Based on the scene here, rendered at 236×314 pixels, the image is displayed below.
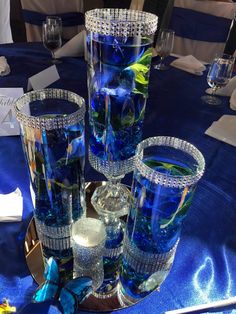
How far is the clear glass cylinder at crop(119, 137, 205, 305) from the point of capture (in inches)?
14.5

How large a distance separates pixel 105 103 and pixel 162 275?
272mm

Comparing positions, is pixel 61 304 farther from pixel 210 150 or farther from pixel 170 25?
pixel 170 25


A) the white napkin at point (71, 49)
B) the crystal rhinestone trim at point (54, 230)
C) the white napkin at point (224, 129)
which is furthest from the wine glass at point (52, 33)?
the crystal rhinestone trim at point (54, 230)

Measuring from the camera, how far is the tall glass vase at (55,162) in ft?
1.27

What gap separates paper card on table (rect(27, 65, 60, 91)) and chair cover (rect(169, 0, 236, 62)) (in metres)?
0.94

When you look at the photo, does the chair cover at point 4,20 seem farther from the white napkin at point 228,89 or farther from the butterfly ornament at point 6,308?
the butterfly ornament at point 6,308

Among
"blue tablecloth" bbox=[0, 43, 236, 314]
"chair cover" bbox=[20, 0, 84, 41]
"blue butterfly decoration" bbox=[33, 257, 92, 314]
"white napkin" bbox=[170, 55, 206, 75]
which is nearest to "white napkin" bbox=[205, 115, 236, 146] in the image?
"blue tablecloth" bbox=[0, 43, 236, 314]

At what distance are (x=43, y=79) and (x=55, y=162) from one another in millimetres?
657

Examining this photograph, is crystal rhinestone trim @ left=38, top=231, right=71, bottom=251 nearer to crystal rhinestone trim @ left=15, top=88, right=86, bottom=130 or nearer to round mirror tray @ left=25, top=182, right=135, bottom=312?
round mirror tray @ left=25, top=182, right=135, bottom=312

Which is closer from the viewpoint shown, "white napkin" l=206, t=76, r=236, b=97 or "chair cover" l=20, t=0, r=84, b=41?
"white napkin" l=206, t=76, r=236, b=97

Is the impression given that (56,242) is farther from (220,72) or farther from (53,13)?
(53,13)

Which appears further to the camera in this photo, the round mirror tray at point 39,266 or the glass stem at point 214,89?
the glass stem at point 214,89

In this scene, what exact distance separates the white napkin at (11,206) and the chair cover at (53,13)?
4.25ft

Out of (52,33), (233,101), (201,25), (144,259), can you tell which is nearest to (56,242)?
(144,259)
